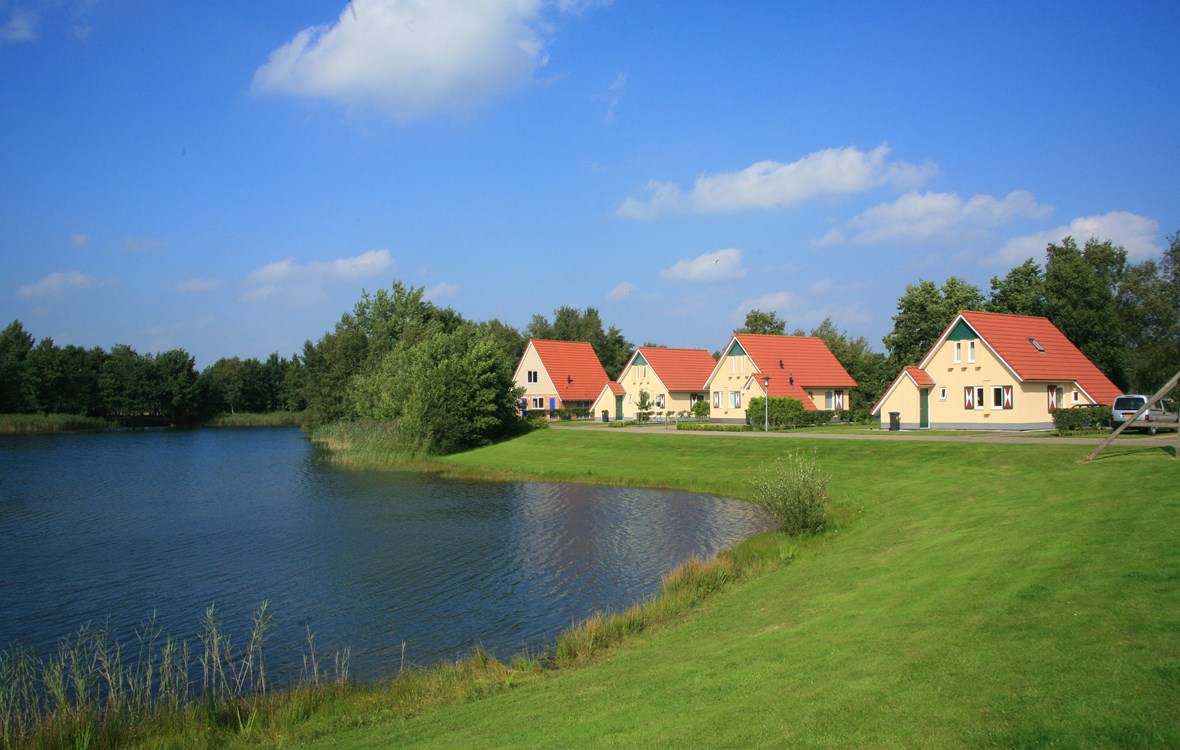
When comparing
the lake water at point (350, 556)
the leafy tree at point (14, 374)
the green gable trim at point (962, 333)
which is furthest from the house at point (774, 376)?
the leafy tree at point (14, 374)

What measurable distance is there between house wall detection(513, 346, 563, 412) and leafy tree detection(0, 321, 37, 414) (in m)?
49.2

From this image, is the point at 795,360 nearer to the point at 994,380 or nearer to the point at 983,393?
the point at 983,393

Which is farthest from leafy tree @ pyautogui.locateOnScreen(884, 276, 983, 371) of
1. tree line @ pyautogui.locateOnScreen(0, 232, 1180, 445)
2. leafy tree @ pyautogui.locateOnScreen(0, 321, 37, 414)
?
leafy tree @ pyautogui.locateOnScreen(0, 321, 37, 414)

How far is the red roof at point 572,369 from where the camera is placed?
70.6m

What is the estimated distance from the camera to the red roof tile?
132 ft

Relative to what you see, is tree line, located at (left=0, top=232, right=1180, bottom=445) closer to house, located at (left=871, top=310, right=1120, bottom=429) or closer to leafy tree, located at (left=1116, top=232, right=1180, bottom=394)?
leafy tree, located at (left=1116, top=232, right=1180, bottom=394)

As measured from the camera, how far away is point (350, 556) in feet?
67.4

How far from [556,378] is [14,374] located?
2103 inches

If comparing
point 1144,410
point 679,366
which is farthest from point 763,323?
point 1144,410

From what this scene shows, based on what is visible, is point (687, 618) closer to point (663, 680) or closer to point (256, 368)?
point (663, 680)

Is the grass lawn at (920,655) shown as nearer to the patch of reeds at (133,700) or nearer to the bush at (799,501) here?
the patch of reeds at (133,700)

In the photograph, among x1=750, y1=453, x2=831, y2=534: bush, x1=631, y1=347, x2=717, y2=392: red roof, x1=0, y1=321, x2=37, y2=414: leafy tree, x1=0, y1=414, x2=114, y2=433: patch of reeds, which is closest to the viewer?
x1=750, y1=453, x2=831, y2=534: bush

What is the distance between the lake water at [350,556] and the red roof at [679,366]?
29.6 metres

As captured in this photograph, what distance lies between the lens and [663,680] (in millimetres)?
8914
